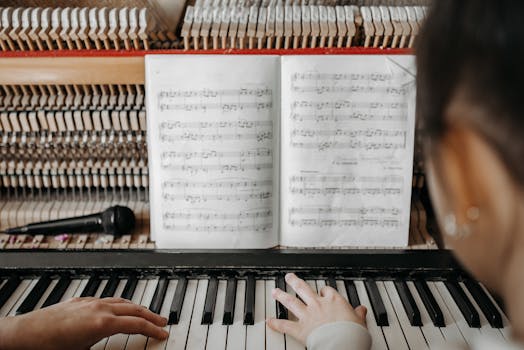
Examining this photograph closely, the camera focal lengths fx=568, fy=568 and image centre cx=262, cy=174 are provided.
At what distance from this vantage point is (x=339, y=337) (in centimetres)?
155

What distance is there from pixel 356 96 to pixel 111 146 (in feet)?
2.84

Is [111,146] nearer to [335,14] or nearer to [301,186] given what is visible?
[301,186]

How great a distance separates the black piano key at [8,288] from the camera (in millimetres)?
1820

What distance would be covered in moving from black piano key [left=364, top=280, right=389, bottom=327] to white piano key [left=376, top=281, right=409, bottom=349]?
0.07 ft

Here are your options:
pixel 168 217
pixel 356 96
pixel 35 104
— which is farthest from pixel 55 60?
pixel 356 96

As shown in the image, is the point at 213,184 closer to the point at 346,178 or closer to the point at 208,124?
the point at 208,124

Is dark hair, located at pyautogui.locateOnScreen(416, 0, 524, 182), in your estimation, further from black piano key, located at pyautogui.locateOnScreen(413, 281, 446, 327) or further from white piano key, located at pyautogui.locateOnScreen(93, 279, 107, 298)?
white piano key, located at pyautogui.locateOnScreen(93, 279, 107, 298)

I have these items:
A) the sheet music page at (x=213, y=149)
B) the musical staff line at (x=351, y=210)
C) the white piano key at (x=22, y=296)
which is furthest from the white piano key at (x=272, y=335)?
the white piano key at (x=22, y=296)

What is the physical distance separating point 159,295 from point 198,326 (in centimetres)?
18

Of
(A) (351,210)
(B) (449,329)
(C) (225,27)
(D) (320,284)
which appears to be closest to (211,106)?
(C) (225,27)

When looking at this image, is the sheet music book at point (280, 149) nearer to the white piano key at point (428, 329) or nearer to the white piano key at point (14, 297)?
the white piano key at point (428, 329)

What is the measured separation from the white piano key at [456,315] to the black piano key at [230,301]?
2.19 ft

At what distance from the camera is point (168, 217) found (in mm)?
1910

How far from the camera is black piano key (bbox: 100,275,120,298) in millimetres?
1819
